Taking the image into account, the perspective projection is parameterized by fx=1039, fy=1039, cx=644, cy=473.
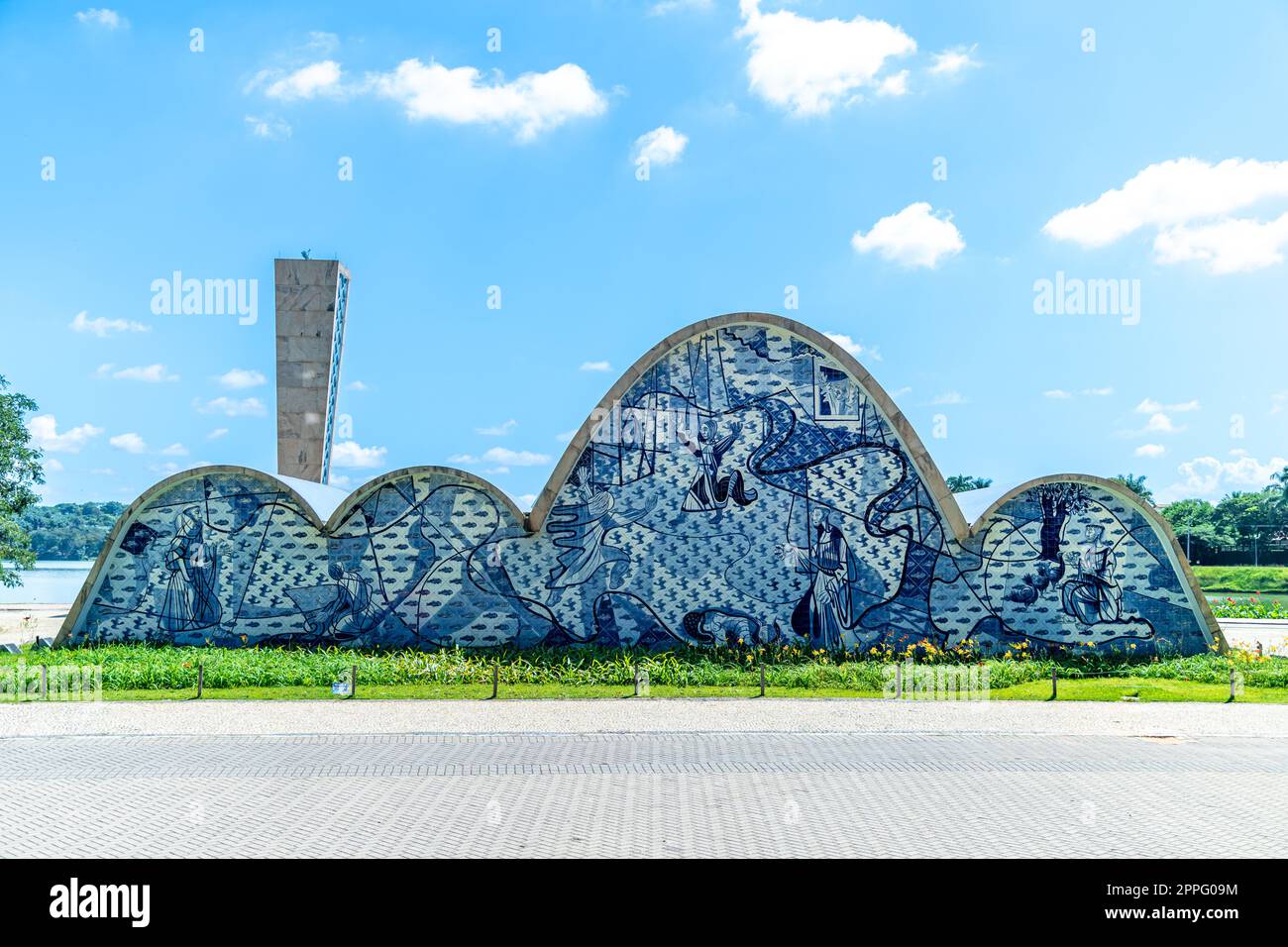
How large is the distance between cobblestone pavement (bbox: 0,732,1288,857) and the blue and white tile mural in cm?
741

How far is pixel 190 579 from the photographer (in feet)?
67.1

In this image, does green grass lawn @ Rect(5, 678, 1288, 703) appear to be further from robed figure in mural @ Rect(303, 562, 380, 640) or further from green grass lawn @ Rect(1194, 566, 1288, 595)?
green grass lawn @ Rect(1194, 566, 1288, 595)

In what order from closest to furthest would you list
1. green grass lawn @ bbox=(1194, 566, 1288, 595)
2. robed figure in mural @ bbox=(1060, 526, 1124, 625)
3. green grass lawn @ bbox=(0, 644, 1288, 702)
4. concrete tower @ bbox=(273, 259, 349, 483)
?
1. green grass lawn @ bbox=(0, 644, 1288, 702)
2. robed figure in mural @ bbox=(1060, 526, 1124, 625)
3. concrete tower @ bbox=(273, 259, 349, 483)
4. green grass lawn @ bbox=(1194, 566, 1288, 595)

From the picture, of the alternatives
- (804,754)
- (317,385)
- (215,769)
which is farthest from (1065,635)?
(317,385)

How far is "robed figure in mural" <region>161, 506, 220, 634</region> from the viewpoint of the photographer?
20.4 meters

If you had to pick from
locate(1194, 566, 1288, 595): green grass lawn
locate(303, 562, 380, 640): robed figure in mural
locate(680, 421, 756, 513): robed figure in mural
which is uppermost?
locate(680, 421, 756, 513): robed figure in mural

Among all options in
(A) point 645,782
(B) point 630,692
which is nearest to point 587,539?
(B) point 630,692

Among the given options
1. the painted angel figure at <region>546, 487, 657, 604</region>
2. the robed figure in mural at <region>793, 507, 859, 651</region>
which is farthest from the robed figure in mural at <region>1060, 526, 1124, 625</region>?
the painted angel figure at <region>546, 487, 657, 604</region>

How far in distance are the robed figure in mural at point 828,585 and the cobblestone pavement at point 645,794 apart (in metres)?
7.25

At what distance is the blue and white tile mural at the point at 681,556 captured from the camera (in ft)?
66.4

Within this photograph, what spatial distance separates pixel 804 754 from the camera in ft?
37.4

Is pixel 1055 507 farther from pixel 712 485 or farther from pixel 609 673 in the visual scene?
pixel 609 673
